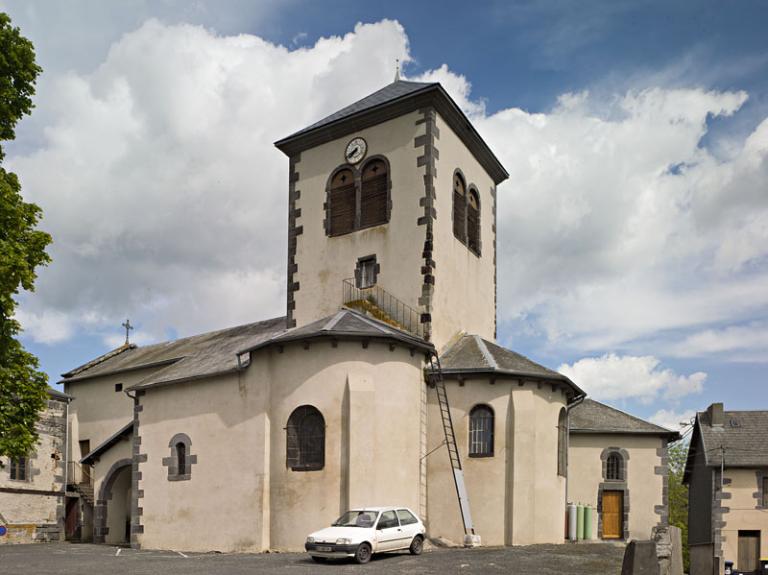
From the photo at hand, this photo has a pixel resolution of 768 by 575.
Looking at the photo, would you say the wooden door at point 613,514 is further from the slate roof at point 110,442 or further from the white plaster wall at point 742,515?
the slate roof at point 110,442

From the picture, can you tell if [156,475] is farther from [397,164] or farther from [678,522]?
[678,522]

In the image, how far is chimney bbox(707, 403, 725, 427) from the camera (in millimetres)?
36062

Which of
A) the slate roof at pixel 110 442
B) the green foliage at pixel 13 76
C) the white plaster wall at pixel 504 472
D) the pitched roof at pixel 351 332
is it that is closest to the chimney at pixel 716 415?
the white plaster wall at pixel 504 472

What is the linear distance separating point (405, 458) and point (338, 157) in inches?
431

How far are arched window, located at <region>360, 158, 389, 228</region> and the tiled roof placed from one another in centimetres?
191

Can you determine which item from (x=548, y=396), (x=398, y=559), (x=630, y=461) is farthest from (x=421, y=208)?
(x=630, y=461)

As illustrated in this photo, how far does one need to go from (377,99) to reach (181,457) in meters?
13.4

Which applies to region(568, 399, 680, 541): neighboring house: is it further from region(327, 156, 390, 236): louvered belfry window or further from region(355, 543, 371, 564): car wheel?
region(355, 543, 371, 564): car wheel

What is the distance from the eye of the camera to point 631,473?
29.8 meters

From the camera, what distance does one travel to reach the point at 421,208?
24.8 metres

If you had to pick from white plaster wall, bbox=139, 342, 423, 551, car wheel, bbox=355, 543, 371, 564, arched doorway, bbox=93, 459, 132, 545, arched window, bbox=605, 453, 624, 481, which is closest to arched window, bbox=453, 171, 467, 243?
white plaster wall, bbox=139, 342, 423, 551

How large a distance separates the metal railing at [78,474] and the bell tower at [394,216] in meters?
13.9

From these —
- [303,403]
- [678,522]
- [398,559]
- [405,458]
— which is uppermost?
[303,403]

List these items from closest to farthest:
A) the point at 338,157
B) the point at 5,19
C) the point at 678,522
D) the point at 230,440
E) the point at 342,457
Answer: the point at 5,19 < the point at 342,457 < the point at 230,440 < the point at 338,157 < the point at 678,522
